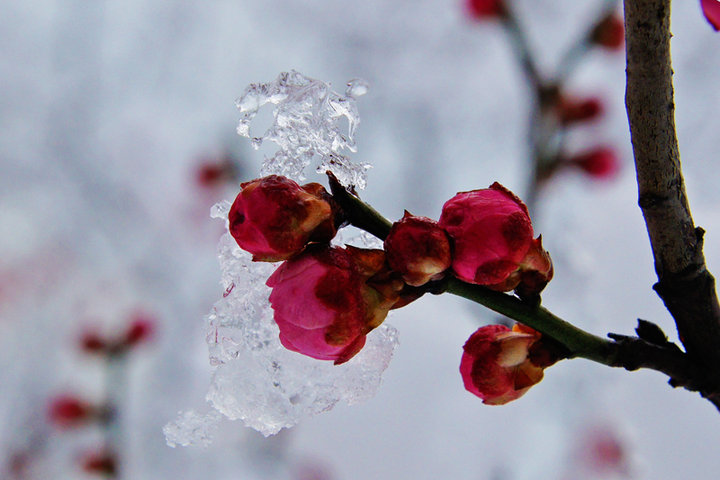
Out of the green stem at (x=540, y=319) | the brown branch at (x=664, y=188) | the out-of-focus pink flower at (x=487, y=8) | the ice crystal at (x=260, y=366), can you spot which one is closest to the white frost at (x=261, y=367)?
the ice crystal at (x=260, y=366)

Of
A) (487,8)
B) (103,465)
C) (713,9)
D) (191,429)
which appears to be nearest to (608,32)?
(487,8)

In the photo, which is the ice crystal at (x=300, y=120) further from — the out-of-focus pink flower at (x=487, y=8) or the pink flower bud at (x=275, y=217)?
the out-of-focus pink flower at (x=487, y=8)

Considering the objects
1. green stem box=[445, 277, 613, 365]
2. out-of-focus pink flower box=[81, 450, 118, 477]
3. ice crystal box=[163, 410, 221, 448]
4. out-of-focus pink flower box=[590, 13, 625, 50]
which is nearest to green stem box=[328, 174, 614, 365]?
green stem box=[445, 277, 613, 365]

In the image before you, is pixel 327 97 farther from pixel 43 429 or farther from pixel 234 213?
pixel 43 429

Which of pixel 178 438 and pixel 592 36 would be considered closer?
pixel 178 438

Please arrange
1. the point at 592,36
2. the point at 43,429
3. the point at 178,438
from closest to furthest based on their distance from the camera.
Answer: the point at 178,438 < the point at 592,36 < the point at 43,429

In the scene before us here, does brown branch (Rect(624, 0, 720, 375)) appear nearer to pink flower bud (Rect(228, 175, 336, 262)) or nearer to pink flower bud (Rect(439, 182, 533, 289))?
pink flower bud (Rect(439, 182, 533, 289))

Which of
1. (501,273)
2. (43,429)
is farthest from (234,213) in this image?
(43,429)

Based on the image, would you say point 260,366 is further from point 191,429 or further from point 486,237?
point 486,237
